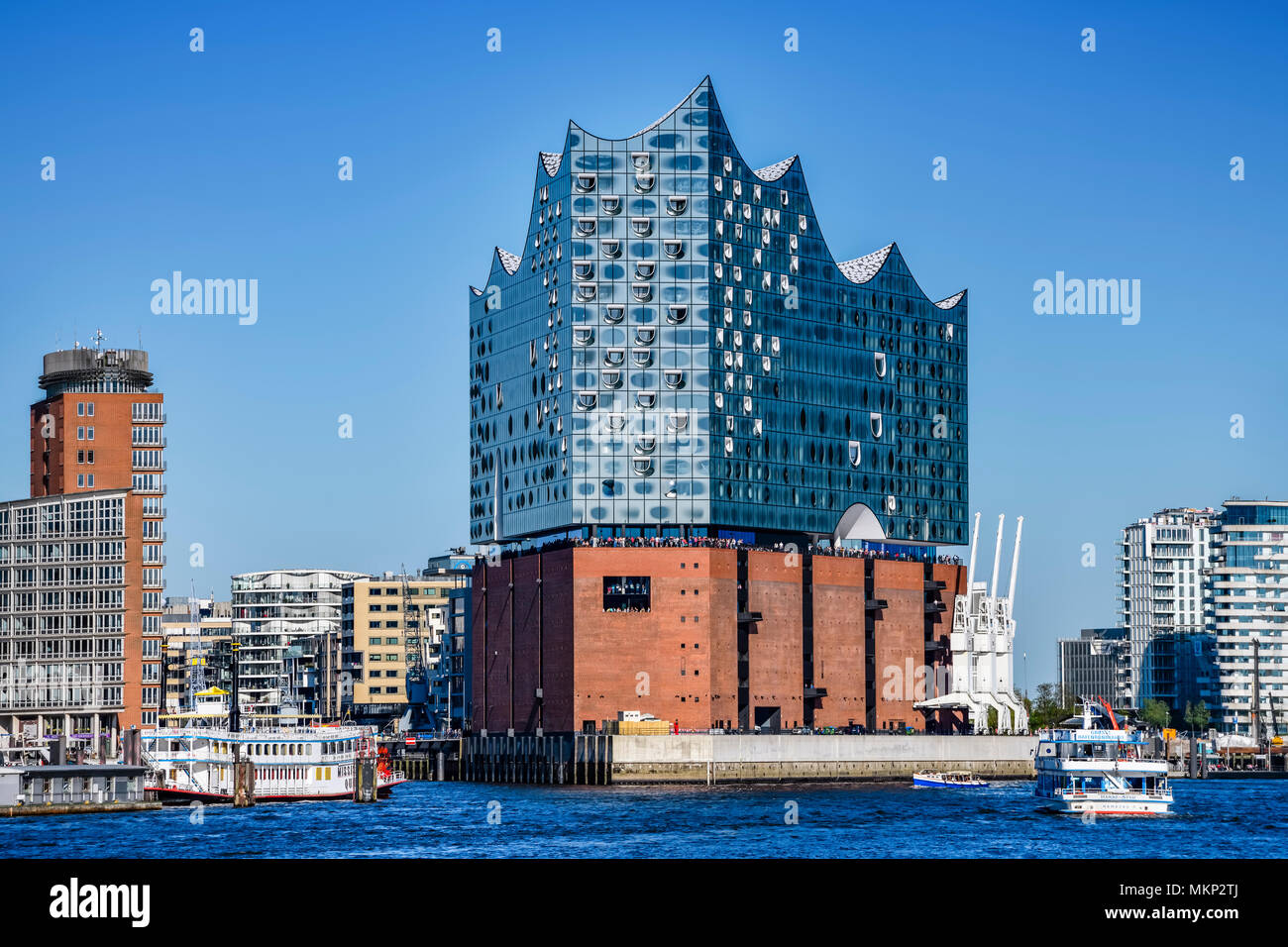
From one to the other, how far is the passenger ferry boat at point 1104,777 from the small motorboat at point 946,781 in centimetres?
4711

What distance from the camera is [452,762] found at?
637 ft

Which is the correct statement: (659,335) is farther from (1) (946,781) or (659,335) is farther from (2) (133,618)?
(2) (133,618)

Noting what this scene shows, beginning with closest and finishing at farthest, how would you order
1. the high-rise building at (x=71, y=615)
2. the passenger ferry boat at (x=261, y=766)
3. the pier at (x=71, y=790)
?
the pier at (x=71, y=790)
the passenger ferry boat at (x=261, y=766)
the high-rise building at (x=71, y=615)

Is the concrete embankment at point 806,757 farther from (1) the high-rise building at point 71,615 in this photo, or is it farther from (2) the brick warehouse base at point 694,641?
(1) the high-rise building at point 71,615

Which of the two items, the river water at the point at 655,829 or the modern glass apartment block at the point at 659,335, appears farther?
the modern glass apartment block at the point at 659,335

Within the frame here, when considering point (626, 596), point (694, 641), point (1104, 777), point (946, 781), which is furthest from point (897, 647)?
point (1104, 777)

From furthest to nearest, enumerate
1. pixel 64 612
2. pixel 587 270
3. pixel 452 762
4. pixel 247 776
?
pixel 452 762 → pixel 587 270 → pixel 64 612 → pixel 247 776

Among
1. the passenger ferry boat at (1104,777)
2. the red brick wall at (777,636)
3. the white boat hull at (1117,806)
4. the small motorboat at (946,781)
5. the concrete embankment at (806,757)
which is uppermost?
the red brick wall at (777,636)

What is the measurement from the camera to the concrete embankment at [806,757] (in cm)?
16200

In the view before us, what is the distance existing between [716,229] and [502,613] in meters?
46.8

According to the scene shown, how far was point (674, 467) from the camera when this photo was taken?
180875mm

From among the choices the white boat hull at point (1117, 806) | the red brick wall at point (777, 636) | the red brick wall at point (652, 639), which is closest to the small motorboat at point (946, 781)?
the red brick wall at point (777, 636)
